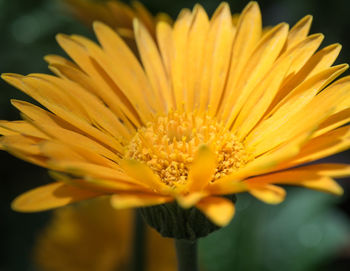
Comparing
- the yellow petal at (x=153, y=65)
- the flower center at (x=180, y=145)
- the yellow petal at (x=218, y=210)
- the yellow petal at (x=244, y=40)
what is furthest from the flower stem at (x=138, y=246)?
the yellow petal at (x=218, y=210)

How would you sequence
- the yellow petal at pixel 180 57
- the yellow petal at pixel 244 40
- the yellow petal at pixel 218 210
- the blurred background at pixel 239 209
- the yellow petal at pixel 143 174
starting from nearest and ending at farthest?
the yellow petal at pixel 218 210
the yellow petal at pixel 143 174
the yellow petal at pixel 244 40
the yellow petal at pixel 180 57
the blurred background at pixel 239 209

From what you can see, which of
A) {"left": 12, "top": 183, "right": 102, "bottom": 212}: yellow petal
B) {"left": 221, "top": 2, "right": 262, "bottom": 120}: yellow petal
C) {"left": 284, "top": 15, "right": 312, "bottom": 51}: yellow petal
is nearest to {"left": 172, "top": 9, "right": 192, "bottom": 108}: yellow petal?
{"left": 221, "top": 2, "right": 262, "bottom": 120}: yellow petal

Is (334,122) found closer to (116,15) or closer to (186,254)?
(186,254)

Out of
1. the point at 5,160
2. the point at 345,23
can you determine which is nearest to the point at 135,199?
the point at 5,160

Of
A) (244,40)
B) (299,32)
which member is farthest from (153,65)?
(299,32)

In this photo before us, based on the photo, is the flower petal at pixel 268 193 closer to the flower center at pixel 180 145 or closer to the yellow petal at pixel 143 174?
the yellow petal at pixel 143 174

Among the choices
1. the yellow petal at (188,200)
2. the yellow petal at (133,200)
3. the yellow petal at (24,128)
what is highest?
the yellow petal at (24,128)
